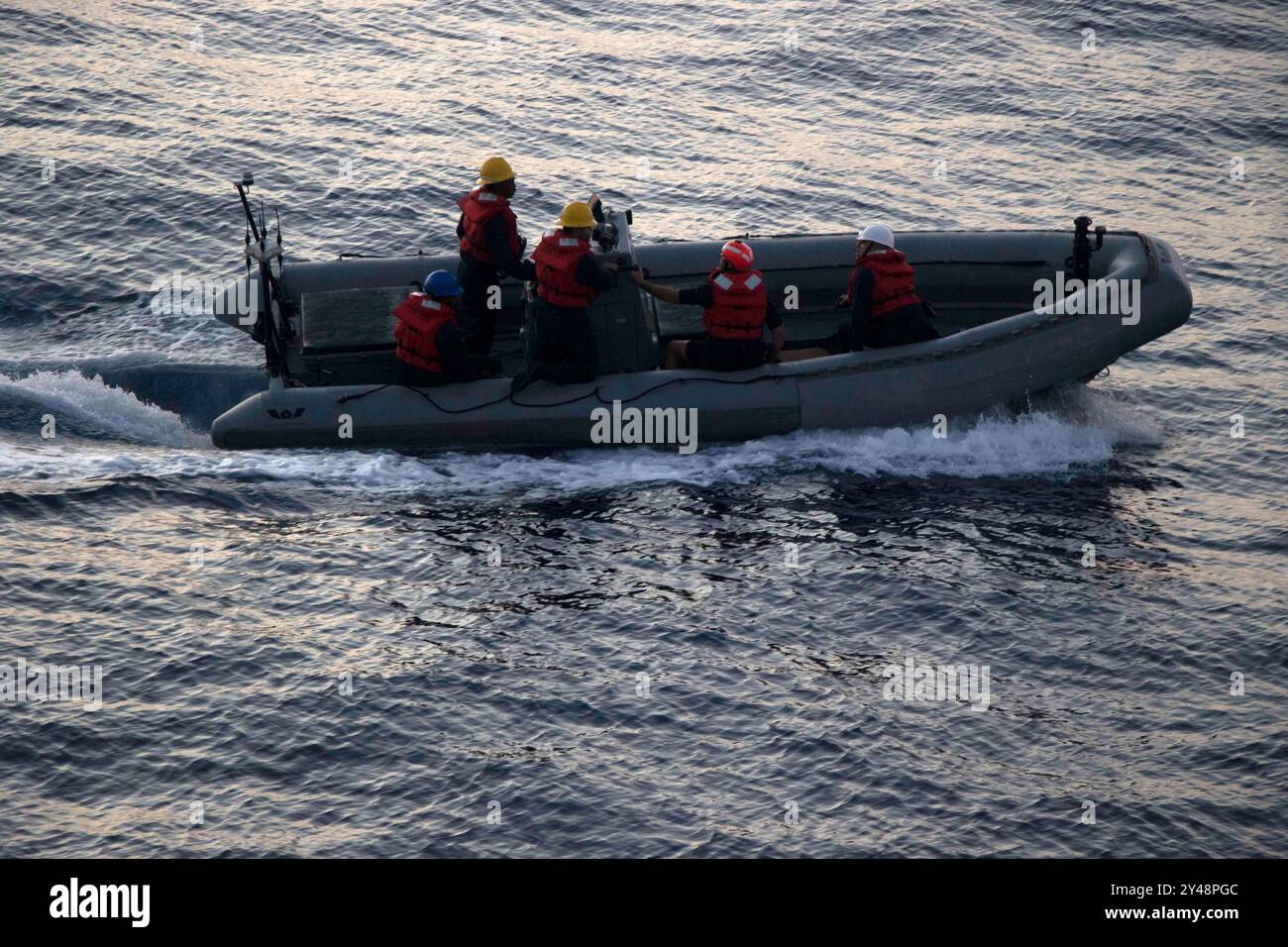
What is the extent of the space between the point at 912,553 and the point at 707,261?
139 inches

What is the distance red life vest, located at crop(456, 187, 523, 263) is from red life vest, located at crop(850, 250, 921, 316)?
2.54 m

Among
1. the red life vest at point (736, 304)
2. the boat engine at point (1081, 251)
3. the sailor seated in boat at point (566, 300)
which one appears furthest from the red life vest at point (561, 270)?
the boat engine at point (1081, 251)

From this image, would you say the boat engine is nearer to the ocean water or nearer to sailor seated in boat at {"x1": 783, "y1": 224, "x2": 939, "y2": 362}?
the ocean water

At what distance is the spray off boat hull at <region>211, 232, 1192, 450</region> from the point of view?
11492mm

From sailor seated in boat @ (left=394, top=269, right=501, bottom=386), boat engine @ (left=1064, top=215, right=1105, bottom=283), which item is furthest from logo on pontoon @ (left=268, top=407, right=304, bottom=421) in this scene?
boat engine @ (left=1064, top=215, right=1105, bottom=283)

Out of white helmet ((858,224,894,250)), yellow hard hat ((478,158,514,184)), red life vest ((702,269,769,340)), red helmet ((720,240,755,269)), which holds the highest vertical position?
yellow hard hat ((478,158,514,184))

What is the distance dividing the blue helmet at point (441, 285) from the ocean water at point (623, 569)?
123 cm

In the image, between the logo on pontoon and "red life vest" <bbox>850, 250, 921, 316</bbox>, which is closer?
the logo on pontoon

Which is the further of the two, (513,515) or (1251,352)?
(1251,352)
